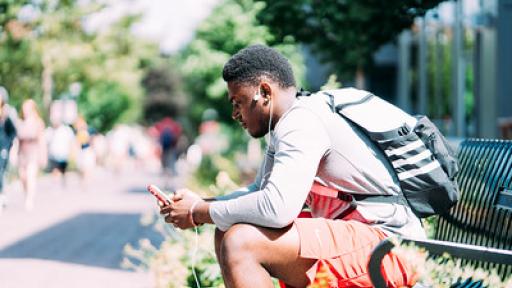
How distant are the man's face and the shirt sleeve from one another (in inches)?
7.1

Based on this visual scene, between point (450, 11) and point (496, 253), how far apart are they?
15.4 m

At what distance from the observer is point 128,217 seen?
13.7 m

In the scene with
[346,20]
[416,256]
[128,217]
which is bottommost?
[128,217]

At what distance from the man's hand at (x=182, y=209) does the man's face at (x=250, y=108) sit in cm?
36

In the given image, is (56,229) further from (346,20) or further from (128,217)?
(346,20)

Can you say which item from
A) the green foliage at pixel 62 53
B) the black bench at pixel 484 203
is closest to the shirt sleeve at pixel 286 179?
the black bench at pixel 484 203

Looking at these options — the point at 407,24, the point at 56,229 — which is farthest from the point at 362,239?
the point at 56,229

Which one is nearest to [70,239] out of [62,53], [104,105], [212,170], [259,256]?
[212,170]

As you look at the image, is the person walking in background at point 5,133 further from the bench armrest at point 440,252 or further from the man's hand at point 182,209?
the bench armrest at point 440,252

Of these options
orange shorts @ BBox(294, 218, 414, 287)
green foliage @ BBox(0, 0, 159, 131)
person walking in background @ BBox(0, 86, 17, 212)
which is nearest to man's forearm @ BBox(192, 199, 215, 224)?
orange shorts @ BBox(294, 218, 414, 287)

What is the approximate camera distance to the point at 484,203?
419 centimetres

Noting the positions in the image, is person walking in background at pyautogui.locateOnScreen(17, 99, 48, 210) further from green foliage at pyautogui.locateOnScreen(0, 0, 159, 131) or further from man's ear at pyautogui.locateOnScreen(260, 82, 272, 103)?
man's ear at pyautogui.locateOnScreen(260, 82, 272, 103)

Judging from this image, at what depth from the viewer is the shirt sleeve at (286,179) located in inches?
131

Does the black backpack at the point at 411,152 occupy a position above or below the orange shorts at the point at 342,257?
above
